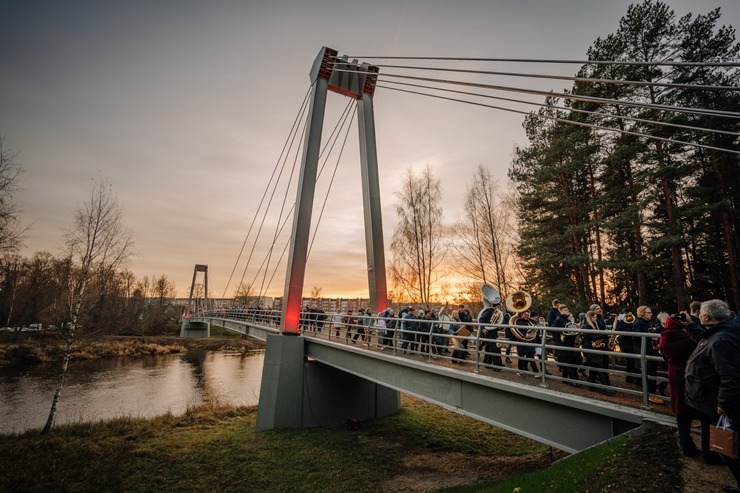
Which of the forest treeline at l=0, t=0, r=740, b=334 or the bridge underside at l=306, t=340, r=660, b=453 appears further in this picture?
the forest treeline at l=0, t=0, r=740, b=334

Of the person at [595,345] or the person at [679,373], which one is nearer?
the person at [679,373]

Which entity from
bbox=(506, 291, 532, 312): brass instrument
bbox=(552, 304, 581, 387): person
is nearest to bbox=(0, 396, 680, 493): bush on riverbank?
bbox=(552, 304, 581, 387): person

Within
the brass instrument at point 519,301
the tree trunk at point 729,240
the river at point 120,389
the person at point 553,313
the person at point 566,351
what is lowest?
the river at point 120,389

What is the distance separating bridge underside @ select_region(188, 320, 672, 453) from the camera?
5.08m

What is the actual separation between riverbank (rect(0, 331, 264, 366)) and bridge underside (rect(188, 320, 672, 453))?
13915 mm

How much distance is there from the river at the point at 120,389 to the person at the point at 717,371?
59.9 feet

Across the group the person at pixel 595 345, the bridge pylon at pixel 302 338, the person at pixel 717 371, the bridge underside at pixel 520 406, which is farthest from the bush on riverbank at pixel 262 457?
the person at pixel 717 371

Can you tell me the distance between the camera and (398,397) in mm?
15117

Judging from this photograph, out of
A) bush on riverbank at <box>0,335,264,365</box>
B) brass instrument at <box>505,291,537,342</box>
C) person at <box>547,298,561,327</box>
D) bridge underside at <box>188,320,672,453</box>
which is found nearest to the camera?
bridge underside at <box>188,320,672,453</box>

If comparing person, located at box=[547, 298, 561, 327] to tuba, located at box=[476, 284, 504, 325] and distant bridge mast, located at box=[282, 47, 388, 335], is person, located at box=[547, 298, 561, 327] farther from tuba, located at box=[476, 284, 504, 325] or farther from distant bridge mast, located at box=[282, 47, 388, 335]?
distant bridge mast, located at box=[282, 47, 388, 335]

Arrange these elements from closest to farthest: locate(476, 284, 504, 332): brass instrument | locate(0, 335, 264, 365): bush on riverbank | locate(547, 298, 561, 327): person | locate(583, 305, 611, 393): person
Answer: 1. locate(583, 305, 611, 393): person
2. locate(547, 298, 561, 327): person
3. locate(476, 284, 504, 332): brass instrument
4. locate(0, 335, 264, 365): bush on riverbank

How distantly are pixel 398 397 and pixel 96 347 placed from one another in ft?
107

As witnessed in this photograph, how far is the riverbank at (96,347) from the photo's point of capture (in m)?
28.6

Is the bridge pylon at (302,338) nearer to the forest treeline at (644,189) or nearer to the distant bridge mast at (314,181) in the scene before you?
the distant bridge mast at (314,181)
